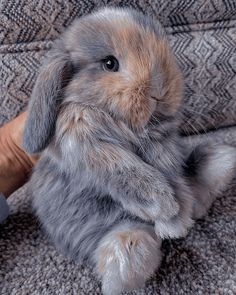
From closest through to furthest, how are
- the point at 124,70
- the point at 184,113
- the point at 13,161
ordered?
1. the point at 124,70
2. the point at 184,113
3. the point at 13,161

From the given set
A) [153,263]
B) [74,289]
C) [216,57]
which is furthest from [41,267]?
[216,57]

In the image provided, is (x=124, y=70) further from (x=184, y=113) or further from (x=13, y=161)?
(x=13, y=161)

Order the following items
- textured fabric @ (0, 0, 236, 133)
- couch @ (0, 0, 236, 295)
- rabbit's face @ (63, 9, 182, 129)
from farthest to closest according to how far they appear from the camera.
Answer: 1. textured fabric @ (0, 0, 236, 133)
2. couch @ (0, 0, 236, 295)
3. rabbit's face @ (63, 9, 182, 129)

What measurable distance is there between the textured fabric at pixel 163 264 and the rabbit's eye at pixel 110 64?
320mm

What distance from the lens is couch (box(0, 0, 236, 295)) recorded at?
0.62 m

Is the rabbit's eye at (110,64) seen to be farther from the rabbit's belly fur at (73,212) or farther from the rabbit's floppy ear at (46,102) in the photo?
the rabbit's belly fur at (73,212)

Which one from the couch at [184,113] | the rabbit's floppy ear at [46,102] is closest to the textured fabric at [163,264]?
the couch at [184,113]

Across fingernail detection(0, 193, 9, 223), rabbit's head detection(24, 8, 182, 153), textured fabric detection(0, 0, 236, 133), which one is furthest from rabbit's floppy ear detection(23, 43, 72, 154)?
textured fabric detection(0, 0, 236, 133)

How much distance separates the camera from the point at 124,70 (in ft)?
1.67

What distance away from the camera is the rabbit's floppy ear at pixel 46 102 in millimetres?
531

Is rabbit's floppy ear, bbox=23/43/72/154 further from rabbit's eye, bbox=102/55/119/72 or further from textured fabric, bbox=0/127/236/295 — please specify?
textured fabric, bbox=0/127/236/295

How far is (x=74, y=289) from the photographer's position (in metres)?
0.61

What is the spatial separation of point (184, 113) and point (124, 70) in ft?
0.53

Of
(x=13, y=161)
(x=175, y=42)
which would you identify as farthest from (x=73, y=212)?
(x=175, y=42)
